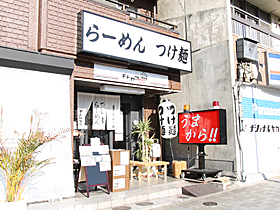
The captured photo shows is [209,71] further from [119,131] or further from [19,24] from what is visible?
[19,24]

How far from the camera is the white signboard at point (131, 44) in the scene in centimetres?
850

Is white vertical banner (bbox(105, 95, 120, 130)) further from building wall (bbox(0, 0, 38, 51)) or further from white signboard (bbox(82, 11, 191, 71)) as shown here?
building wall (bbox(0, 0, 38, 51))

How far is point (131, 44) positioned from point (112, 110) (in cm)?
336

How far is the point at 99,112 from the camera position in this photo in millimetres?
11234

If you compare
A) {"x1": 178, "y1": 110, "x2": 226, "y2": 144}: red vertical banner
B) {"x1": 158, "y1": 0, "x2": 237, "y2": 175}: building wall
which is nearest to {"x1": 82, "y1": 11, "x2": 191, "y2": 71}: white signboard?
{"x1": 158, "y1": 0, "x2": 237, "y2": 175}: building wall

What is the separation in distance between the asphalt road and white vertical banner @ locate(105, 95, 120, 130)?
4.64 meters

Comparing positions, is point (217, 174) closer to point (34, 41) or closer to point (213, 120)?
point (213, 120)

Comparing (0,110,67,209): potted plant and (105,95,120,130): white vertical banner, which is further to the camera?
(105,95,120,130): white vertical banner

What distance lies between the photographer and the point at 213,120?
11.0 m

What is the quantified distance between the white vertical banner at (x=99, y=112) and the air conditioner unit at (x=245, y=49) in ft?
21.9

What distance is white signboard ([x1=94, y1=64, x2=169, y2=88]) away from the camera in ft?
30.6

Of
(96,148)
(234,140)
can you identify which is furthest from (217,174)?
(96,148)

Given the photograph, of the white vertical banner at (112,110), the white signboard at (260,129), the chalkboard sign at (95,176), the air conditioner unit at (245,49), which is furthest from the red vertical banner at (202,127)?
the chalkboard sign at (95,176)

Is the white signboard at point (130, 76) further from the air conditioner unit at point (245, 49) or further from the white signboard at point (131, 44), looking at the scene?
the air conditioner unit at point (245, 49)
